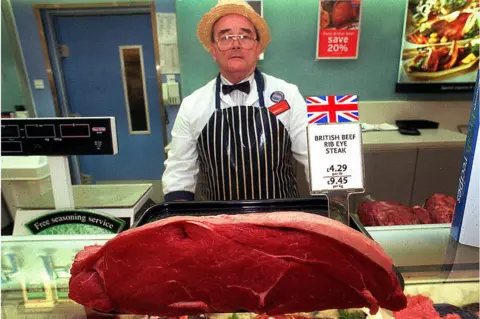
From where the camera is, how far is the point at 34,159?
2422mm

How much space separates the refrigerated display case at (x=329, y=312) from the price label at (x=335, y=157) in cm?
29

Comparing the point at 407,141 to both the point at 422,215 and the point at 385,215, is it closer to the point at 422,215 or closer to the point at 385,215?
the point at 422,215

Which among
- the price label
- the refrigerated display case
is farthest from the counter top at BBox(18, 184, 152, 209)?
the price label

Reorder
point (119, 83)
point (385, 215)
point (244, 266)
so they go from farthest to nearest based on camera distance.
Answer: point (119, 83), point (385, 215), point (244, 266)

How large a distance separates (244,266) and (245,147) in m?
0.98

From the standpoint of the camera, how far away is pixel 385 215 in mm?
1252

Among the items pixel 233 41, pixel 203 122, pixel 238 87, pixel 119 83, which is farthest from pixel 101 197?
pixel 119 83

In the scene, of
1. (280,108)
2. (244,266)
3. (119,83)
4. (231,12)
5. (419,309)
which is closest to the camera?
(244,266)

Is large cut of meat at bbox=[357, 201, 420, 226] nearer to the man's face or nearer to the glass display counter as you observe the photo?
the glass display counter

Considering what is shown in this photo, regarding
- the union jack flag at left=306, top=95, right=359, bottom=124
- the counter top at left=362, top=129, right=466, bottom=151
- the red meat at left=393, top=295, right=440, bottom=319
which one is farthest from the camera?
the counter top at left=362, top=129, right=466, bottom=151

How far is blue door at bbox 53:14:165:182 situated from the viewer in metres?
3.38

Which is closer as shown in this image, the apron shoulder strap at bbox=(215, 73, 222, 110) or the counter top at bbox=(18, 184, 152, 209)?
the counter top at bbox=(18, 184, 152, 209)

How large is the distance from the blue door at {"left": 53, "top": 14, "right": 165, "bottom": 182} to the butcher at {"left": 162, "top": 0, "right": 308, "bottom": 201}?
2.10 metres

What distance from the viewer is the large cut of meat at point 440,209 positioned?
125 cm
